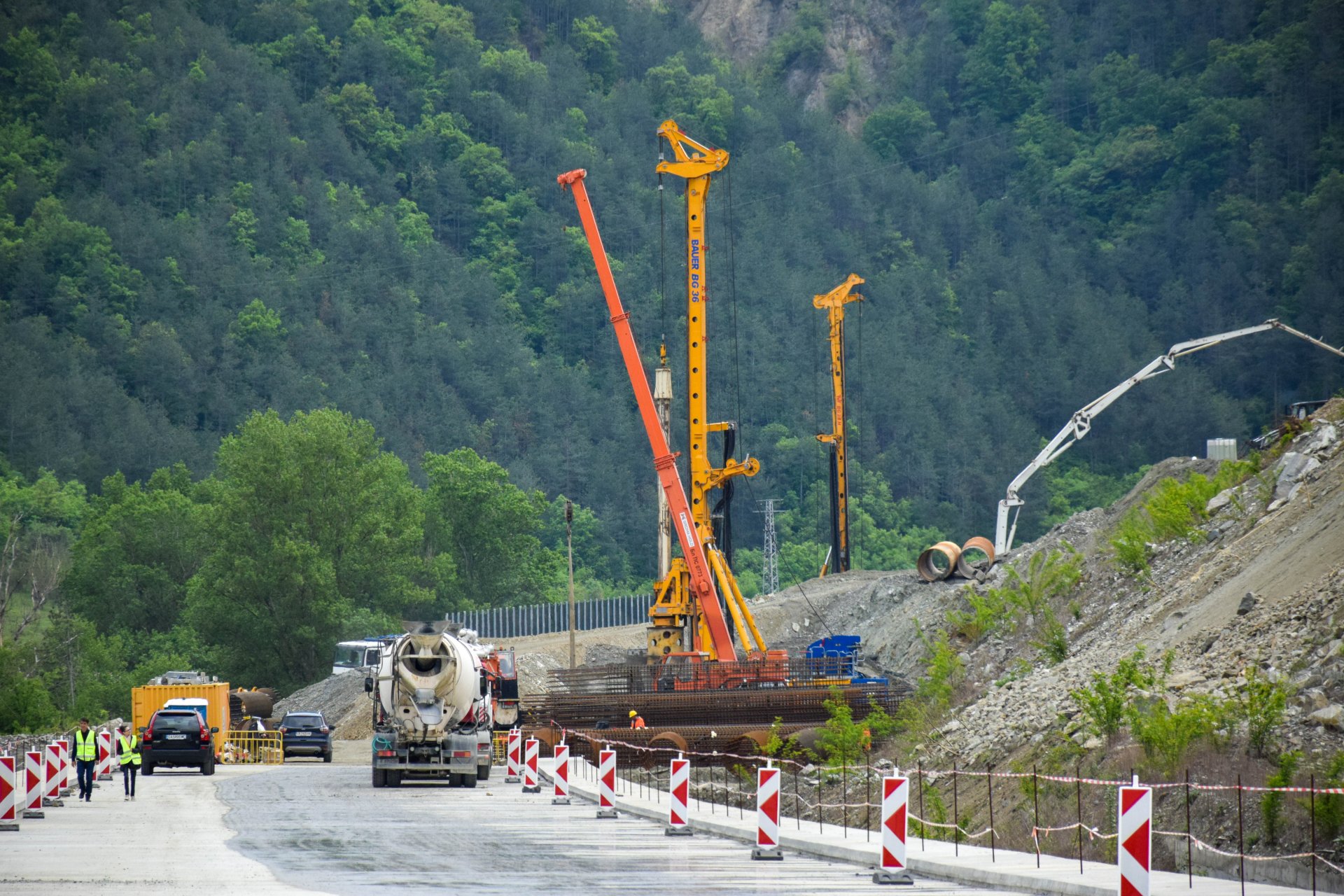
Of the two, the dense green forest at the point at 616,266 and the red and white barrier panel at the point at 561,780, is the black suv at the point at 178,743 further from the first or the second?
the dense green forest at the point at 616,266

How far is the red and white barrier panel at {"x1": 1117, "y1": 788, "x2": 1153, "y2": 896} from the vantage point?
14062 mm

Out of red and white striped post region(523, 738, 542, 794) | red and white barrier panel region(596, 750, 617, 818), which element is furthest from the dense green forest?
red and white barrier panel region(596, 750, 617, 818)

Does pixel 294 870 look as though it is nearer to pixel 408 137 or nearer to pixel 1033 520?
pixel 1033 520

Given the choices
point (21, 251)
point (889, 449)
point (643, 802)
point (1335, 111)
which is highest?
point (1335, 111)

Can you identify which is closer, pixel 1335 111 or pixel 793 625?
pixel 793 625

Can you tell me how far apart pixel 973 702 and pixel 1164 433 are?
127 m

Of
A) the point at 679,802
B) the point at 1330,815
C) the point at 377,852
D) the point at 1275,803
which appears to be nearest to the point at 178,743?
the point at 679,802

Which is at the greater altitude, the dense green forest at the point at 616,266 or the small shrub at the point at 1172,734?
the dense green forest at the point at 616,266

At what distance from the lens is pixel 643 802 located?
2836 cm

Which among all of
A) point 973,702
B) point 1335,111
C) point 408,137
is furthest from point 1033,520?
point 973,702

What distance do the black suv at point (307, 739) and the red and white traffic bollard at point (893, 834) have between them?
112 ft

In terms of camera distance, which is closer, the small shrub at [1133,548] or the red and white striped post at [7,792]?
the red and white striped post at [7,792]

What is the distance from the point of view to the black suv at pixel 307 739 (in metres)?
49.5

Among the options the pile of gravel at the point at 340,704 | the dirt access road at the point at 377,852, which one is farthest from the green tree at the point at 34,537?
the dirt access road at the point at 377,852
